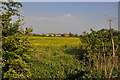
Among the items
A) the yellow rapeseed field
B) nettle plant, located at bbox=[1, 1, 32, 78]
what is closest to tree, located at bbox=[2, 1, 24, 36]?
nettle plant, located at bbox=[1, 1, 32, 78]

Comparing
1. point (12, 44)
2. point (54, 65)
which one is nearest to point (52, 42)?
point (54, 65)

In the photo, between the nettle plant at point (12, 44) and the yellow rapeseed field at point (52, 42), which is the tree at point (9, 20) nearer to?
the nettle plant at point (12, 44)

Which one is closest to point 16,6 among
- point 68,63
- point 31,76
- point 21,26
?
point 21,26

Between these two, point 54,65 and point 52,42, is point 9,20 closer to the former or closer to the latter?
point 54,65

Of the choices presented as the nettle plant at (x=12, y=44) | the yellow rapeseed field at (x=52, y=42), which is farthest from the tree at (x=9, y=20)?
the yellow rapeseed field at (x=52, y=42)

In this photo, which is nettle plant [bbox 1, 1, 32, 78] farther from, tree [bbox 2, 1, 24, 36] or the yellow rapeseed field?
the yellow rapeseed field

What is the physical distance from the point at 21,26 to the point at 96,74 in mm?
3210

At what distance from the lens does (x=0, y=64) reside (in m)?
5.51

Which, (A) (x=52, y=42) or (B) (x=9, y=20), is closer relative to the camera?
(B) (x=9, y=20)

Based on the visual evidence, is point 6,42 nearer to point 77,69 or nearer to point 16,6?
point 16,6

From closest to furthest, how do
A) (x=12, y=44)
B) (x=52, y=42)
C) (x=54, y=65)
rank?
1. (x=12, y=44)
2. (x=54, y=65)
3. (x=52, y=42)

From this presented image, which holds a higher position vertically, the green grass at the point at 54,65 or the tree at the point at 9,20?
the tree at the point at 9,20

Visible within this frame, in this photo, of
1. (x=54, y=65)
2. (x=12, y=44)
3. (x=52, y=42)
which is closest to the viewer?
(x=12, y=44)

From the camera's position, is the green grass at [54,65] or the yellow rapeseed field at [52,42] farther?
the yellow rapeseed field at [52,42]
